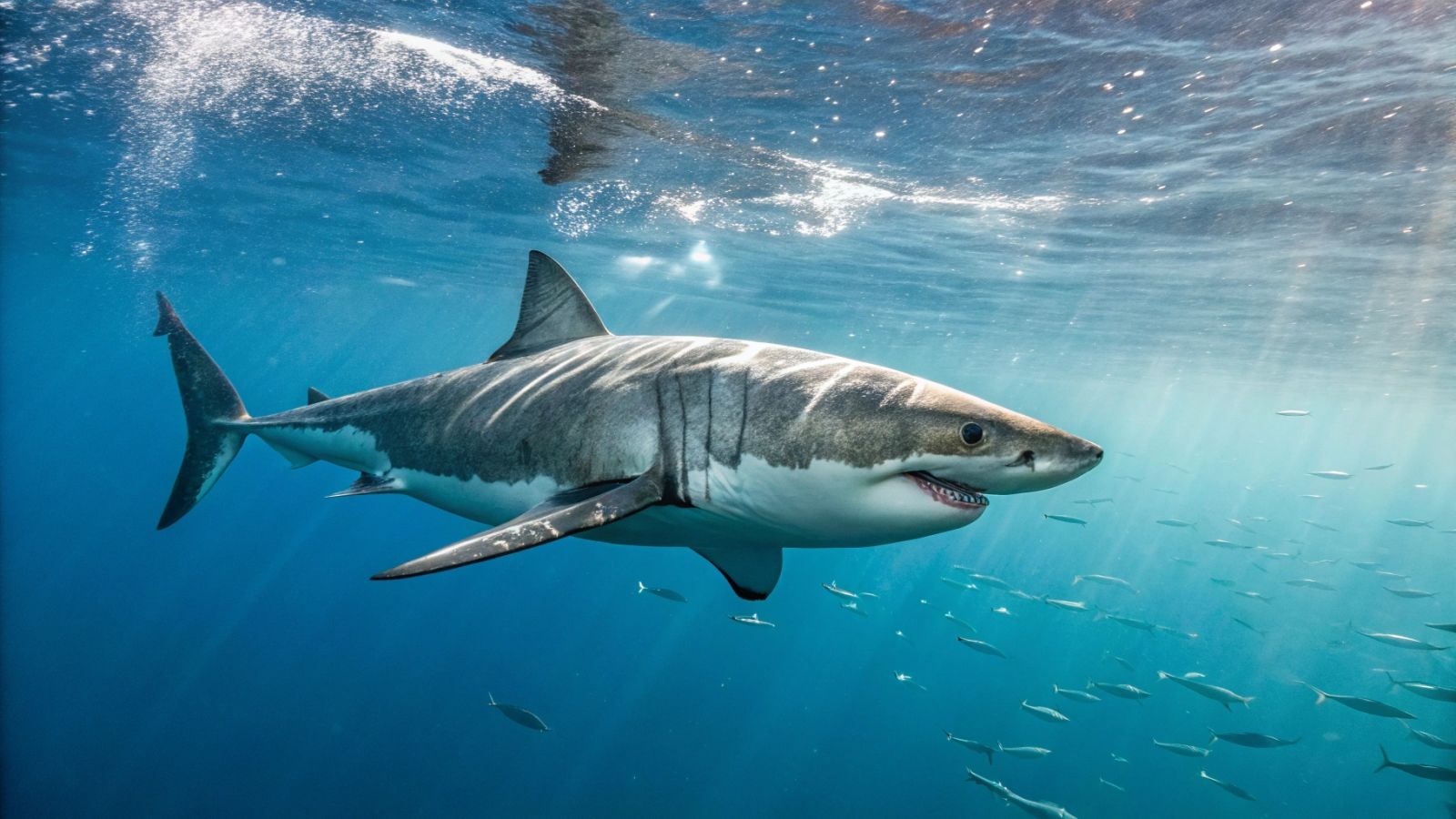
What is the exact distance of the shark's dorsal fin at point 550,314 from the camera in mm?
4750

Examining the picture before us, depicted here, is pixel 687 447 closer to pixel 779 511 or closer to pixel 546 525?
pixel 779 511

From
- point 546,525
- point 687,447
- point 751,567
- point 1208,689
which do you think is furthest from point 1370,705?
point 546,525

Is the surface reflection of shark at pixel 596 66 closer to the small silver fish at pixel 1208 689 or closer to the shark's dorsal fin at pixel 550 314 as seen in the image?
the shark's dorsal fin at pixel 550 314

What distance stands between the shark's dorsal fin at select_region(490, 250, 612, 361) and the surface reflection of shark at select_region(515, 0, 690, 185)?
14.7ft

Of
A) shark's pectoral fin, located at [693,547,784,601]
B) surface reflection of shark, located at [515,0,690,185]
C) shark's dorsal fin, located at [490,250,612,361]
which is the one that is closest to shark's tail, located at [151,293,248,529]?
shark's dorsal fin, located at [490,250,612,361]

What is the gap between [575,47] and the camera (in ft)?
28.4

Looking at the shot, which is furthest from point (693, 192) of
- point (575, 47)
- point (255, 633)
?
point (255, 633)

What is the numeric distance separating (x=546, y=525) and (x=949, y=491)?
1.53 metres

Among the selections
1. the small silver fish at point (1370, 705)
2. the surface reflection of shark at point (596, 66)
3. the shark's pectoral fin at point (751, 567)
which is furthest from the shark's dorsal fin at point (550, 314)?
the small silver fish at point (1370, 705)

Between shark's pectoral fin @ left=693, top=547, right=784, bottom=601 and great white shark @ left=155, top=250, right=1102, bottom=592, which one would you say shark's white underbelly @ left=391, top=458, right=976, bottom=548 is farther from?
shark's pectoral fin @ left=693, top=547, right=784, bottom=601

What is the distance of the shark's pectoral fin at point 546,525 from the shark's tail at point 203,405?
198 inches

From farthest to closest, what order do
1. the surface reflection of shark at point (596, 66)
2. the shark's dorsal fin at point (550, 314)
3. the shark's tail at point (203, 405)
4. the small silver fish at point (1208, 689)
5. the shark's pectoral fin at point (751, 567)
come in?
the small silver fish at point (1208, 689) < the surface reflection of shark at point (596, 66) < the shark's tail at point (203, 405) < the shark's dorsal fin at point (550, 314) < the shark's pectoral fin at point (751, 567)

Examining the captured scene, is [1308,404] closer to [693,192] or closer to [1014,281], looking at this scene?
[1014,281]

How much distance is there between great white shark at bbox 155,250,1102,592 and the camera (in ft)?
7.78
